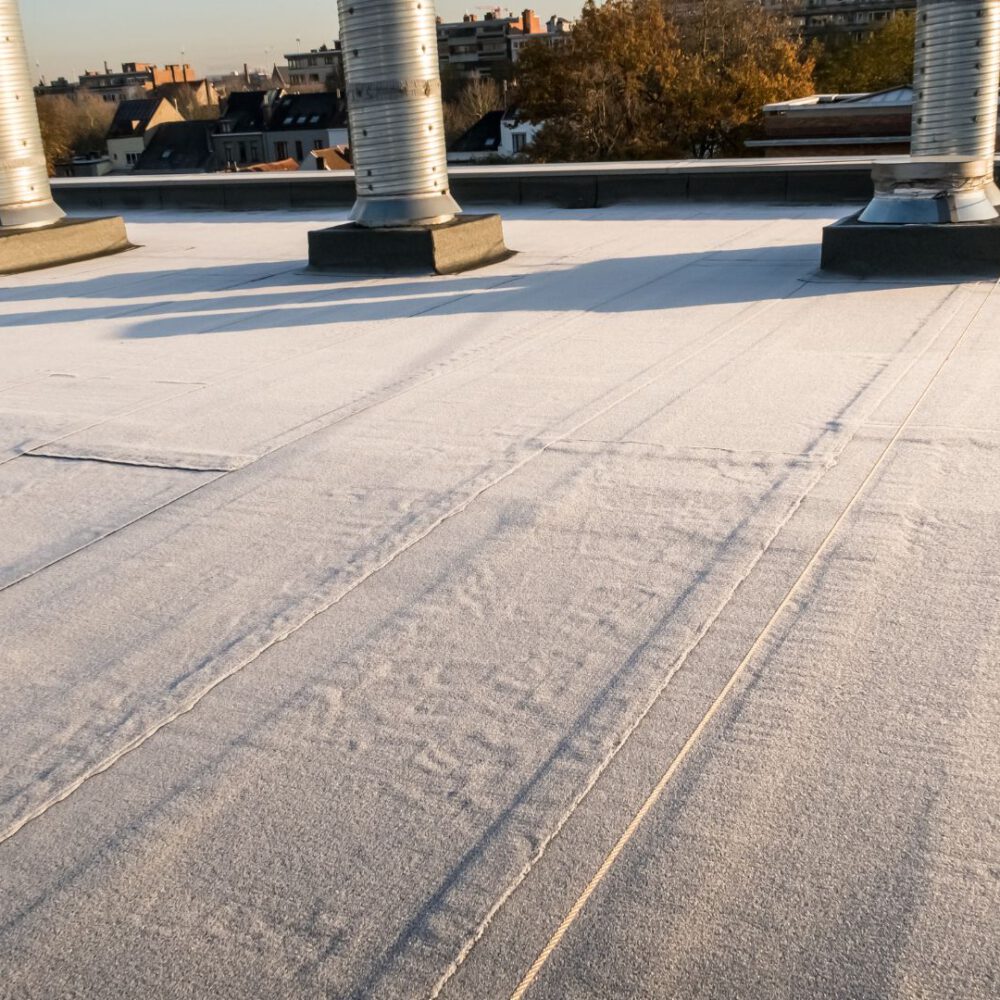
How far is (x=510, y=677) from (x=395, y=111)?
744 centimetres

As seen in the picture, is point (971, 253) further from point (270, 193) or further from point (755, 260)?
point (270, 193)

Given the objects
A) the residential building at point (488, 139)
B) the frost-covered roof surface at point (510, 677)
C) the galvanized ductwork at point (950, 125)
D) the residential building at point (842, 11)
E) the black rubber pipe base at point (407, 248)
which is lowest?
the residential building at point (488, 139)

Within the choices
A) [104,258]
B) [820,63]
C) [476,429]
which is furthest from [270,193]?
[820,63]

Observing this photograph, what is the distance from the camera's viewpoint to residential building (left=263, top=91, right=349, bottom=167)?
265 ft

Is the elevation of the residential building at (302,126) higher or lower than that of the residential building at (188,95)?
lower

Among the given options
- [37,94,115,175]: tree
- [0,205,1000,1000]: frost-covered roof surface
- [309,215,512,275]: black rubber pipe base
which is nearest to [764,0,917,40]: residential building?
[37,94,115,175]: tree

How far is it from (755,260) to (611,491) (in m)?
5.71

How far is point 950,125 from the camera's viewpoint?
9086 mm

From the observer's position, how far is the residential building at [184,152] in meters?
81.6

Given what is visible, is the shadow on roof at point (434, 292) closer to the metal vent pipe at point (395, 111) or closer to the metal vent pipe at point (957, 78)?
the metal vent pipe at point (395, 111)

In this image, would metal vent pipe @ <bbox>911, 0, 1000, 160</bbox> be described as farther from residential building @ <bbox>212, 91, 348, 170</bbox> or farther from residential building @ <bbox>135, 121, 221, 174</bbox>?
residential building @ <bbox>135, 121, 221, 174</bbox>

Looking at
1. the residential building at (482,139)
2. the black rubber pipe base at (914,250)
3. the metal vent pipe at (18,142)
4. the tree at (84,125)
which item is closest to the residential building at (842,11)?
the residential building at (482,139)

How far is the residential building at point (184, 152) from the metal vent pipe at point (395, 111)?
249 feet

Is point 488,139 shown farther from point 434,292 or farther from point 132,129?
point 434,292
